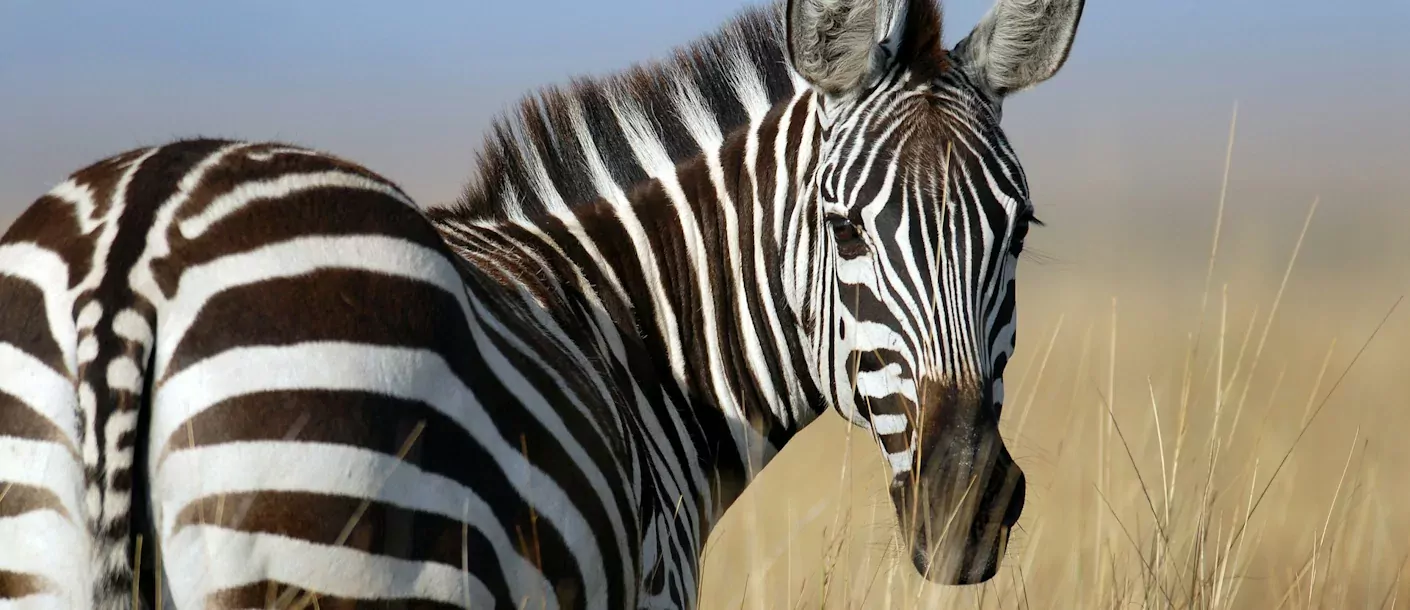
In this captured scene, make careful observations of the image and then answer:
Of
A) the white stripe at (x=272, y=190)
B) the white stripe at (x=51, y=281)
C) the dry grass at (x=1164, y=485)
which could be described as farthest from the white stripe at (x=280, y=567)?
the dry grass at (x=1164, y=485)

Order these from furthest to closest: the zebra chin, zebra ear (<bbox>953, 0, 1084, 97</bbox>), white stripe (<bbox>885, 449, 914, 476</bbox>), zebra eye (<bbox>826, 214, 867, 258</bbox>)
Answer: zebra ear (<bbox>953, 0, 1084, 97</bbox>) → zebra eye (<bbox>826, 214, 867, 258</bbox>) → white stripe (<bbox>885, 449, 914, 476</bbox>) → the zebra chin

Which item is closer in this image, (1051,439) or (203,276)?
(203,276)

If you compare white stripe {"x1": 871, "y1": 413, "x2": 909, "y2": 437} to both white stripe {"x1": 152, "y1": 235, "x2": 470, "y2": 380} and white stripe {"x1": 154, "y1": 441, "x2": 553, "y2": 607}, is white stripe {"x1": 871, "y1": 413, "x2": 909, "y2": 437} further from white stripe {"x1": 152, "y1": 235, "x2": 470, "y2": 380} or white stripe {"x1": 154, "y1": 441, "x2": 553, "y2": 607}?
white stripe {"x1": 154, "y1": 441, "x2": 553, "y2": 607}

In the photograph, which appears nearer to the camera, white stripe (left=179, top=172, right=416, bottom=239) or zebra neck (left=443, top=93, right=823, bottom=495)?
white stripe (left=179, top=172, right=416, bottom=239)

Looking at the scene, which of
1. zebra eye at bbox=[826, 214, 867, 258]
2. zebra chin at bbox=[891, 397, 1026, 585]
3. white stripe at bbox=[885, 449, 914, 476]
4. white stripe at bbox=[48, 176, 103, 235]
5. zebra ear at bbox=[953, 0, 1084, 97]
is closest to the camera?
white stripe at bbox=[48, 176, 103, 235]

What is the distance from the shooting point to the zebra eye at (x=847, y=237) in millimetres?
3418

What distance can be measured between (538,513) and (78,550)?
88 centimetres

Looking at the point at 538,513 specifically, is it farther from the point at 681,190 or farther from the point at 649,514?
the point at 681,190

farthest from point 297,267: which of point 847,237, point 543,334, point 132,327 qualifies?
point 847,237

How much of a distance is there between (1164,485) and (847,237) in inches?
66.1

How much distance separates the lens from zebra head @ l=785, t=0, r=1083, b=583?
10.5 feet

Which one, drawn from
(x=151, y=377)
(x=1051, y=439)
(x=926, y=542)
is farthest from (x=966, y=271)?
(x=1051, y=439)

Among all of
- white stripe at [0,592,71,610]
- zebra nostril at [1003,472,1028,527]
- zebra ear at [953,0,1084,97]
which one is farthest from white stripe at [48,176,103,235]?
zebra ear at [953,0,1084,97]

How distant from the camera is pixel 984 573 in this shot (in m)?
3.29
